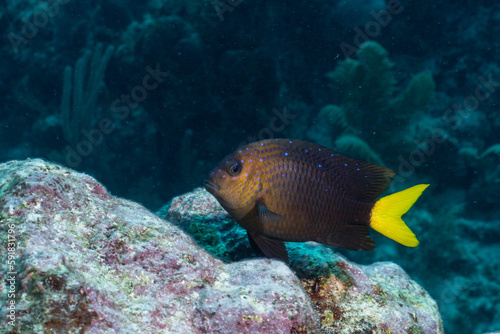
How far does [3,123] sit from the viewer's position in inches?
491

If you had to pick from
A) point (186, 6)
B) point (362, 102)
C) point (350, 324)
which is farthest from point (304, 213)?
point (186, 6)

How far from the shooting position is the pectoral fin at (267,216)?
6.11 ft

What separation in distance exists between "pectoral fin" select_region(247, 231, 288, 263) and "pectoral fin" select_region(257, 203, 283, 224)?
172 mm

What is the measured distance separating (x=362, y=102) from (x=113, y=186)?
8.08 m

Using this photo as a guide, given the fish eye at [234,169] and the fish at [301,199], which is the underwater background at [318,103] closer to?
the fish at [301,199]

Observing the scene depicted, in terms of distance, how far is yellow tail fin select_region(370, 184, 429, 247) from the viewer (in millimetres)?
1863

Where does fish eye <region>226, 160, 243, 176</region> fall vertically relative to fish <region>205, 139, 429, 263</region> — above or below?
above

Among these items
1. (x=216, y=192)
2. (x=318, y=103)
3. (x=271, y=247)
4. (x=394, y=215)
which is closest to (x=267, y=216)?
(x=271, y=247)

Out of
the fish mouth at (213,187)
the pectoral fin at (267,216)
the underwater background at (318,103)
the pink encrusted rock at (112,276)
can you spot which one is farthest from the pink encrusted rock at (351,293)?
the underwater background at (318,103)

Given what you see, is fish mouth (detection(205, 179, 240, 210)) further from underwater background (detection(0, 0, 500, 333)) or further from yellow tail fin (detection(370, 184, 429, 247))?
underwater background (detection(0, 0, 500, 333))

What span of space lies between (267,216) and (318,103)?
8340 mm

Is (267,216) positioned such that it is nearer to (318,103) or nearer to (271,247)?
(271,247)

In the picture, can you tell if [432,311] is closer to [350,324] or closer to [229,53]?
[350,324]

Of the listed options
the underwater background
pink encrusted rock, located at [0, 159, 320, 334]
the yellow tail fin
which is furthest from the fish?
the underwater background
